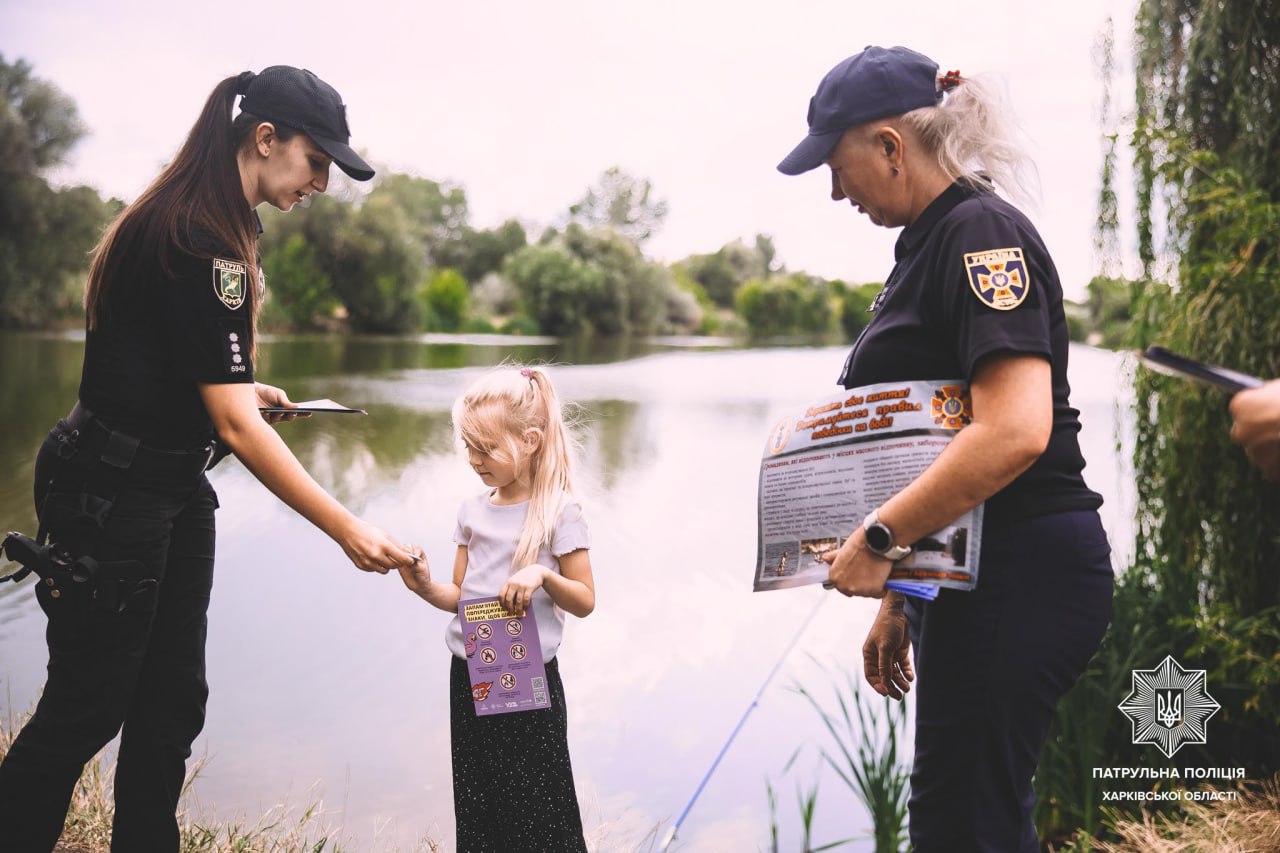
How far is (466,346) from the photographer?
29.2 ft

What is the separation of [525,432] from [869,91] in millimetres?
766

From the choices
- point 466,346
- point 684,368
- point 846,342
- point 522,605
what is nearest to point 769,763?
point 522,605

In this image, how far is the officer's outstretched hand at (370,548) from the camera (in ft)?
4.60

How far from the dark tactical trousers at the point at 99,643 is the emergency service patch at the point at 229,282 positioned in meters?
0.30

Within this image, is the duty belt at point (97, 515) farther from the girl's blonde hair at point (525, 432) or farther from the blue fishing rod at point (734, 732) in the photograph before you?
the blue fishing rod at point (734, 732)

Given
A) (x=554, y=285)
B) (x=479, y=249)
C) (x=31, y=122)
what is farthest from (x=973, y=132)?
(x=479, y=249)

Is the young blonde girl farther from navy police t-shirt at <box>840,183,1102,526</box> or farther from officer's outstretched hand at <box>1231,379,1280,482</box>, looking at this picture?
officer's outstretched hand at <box>1231,379,1280,482</box>

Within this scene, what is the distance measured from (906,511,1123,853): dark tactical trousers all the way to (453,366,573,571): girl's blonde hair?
66 centimetres

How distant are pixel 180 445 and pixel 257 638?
2024 mm

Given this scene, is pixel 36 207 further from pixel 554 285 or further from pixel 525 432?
pixel 525 432

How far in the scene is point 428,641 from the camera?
3.52m

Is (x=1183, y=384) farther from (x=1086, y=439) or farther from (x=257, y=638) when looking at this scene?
(x=1086, y=439)
